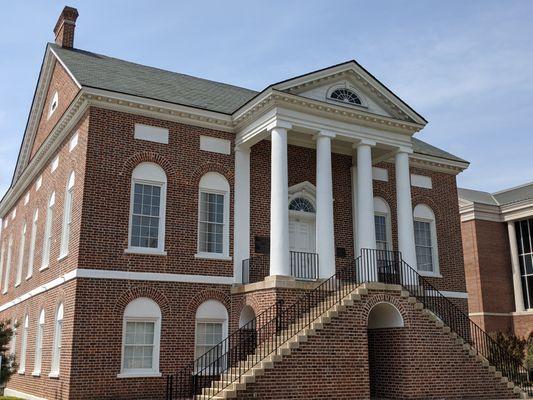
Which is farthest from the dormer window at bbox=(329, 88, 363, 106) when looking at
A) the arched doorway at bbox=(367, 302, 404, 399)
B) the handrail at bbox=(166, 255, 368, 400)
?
the arched doorway at bbox=(367, 302, 404, 399)

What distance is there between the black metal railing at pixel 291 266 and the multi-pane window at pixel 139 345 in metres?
3.49

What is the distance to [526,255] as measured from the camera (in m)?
36.9

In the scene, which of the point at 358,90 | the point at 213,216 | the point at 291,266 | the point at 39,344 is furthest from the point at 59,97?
the point at 358,90

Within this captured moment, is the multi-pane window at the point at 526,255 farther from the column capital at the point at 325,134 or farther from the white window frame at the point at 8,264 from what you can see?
the white window frame at the point at 8,264

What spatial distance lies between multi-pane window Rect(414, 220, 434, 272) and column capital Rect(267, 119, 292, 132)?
27.4 ft

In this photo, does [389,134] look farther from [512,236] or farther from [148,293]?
[512,236]

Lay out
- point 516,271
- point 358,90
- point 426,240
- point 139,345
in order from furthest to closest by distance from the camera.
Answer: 1. point 516,271
2. point 426,240
3. point 358,90
4. point 139,345

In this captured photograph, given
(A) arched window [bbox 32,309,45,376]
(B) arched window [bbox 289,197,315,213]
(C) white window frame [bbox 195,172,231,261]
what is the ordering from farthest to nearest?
1. (B) arched window [bbox 289,197,315,213]
2. (A) arched window [bbox 32,309,45,376]
3. (C) white window frame [bbox 195,172,231,261]

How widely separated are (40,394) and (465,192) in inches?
1224

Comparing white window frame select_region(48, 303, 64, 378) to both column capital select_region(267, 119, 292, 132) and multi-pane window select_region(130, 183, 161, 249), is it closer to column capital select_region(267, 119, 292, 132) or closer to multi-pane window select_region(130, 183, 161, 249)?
multi-pane window select_region(130, 183, 161, 249)

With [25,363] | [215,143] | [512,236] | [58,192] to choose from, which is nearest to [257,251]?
[215,143]

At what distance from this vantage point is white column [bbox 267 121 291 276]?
1744 centimetres

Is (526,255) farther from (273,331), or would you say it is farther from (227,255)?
(273,331)

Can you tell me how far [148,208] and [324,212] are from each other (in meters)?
5.40
